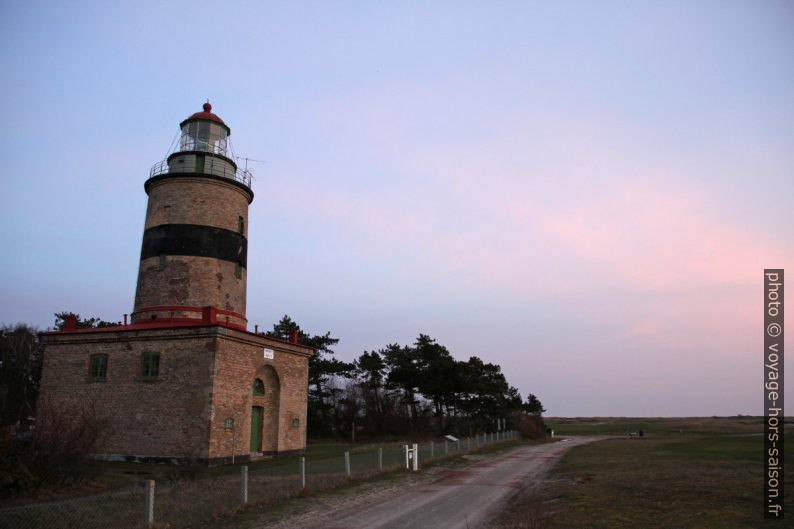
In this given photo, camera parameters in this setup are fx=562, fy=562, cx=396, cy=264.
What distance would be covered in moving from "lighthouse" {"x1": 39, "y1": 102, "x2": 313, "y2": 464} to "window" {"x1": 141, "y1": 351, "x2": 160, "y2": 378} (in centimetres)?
5

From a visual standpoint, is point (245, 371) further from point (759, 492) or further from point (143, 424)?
point (759, 492)

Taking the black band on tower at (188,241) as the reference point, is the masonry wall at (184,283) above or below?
below

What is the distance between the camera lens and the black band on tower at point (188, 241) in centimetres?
2497

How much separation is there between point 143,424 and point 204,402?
2.90 metres

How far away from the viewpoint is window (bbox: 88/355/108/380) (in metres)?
23.1

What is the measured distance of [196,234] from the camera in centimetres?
2516

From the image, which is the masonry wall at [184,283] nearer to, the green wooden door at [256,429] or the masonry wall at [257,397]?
the masonry wall at [257,397]

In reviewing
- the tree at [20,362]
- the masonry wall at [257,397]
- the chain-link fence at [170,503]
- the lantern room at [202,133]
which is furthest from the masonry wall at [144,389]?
the tree at [20,362]

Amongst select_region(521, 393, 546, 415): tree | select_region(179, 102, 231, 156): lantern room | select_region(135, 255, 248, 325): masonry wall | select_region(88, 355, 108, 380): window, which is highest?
select_region(179, 102, 231, 156): lantern room

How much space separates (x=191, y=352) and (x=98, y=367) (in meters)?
4.52

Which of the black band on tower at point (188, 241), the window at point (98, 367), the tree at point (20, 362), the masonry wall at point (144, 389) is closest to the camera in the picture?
the masonry wall at point (144, 389)

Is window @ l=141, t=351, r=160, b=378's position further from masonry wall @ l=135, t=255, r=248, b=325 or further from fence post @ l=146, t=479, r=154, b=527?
fence post @ l=146, t=479, r=154, b=527

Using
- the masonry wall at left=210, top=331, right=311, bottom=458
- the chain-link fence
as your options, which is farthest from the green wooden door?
the chain-link fence

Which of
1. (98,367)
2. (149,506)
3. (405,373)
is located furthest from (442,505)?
(405,373)
